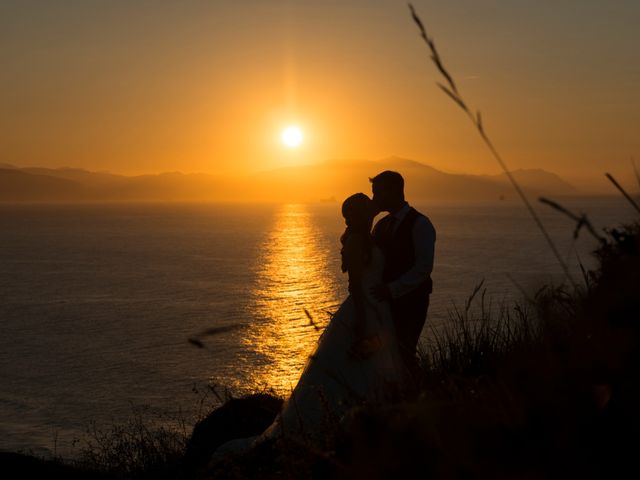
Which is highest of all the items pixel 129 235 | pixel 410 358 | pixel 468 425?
pixel 468 425

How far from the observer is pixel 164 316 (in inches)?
2297

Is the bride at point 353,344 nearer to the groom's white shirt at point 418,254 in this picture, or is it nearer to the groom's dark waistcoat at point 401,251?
the groom's white shirt at point 418,254

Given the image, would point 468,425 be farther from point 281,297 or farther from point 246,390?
point 281,297

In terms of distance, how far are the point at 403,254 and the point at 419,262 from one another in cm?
21

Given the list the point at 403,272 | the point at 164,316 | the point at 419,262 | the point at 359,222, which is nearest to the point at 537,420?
the point at 359,222

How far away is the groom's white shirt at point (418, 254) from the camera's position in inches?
236

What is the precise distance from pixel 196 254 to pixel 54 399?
3219 inches

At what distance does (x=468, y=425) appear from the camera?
2.06 metres

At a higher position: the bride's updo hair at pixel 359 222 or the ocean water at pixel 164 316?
the bride's updo hair at pixel 359 222

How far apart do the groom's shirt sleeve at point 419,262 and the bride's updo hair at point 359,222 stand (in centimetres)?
33

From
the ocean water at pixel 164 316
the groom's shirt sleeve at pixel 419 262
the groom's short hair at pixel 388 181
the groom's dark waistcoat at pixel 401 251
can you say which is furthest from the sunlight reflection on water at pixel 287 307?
the groom's short hair at pixel 388 181

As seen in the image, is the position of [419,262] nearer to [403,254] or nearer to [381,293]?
[403,254]

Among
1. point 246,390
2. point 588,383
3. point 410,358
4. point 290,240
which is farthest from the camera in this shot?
point 290,240

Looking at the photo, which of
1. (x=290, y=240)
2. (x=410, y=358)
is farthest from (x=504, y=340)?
(x=290, y=240)
